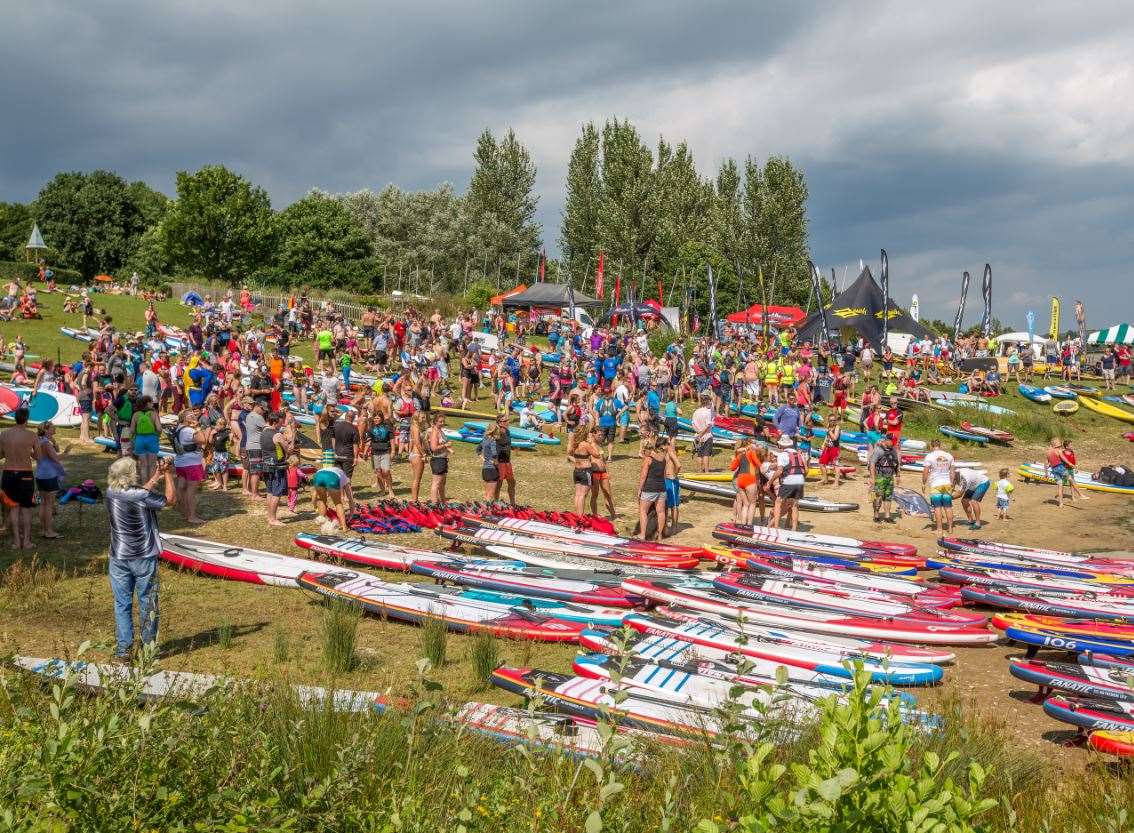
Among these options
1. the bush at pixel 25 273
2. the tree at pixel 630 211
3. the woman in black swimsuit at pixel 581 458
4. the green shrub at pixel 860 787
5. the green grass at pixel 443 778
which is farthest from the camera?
the tree at pixel 630 211

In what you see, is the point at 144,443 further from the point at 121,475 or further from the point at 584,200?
the point at 584,200

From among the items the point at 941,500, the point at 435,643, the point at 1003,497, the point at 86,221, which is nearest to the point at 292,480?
the point at 435,643

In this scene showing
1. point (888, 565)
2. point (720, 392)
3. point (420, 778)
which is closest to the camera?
point (420, 778)

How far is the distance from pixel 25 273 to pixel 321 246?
1880cm

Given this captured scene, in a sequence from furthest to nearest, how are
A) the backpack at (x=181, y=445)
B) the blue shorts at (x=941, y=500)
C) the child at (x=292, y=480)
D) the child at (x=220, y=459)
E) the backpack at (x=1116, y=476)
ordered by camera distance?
the backpack at (x=1116, y=476) < the child at (x=220, y=459) < the blue shorts at (x=941, y=500) < the child at (x=292, y=480) < the backpack at (x=181, y=445)

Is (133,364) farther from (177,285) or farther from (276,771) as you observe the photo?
(177,285)

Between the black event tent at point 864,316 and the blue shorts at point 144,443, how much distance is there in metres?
26.1

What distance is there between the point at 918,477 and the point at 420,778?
18.8 meters

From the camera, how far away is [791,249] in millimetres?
58281

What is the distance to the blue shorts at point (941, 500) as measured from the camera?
14641mm

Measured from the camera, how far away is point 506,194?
6888 centimetres

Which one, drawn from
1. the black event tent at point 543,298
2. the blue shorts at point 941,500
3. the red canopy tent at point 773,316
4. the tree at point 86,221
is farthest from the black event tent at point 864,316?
the tree at point 86,221

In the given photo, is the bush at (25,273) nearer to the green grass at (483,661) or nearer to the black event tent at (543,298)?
the black event tent at (543,298)

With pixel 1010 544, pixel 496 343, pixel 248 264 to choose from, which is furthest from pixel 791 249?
pixel 1010 544
